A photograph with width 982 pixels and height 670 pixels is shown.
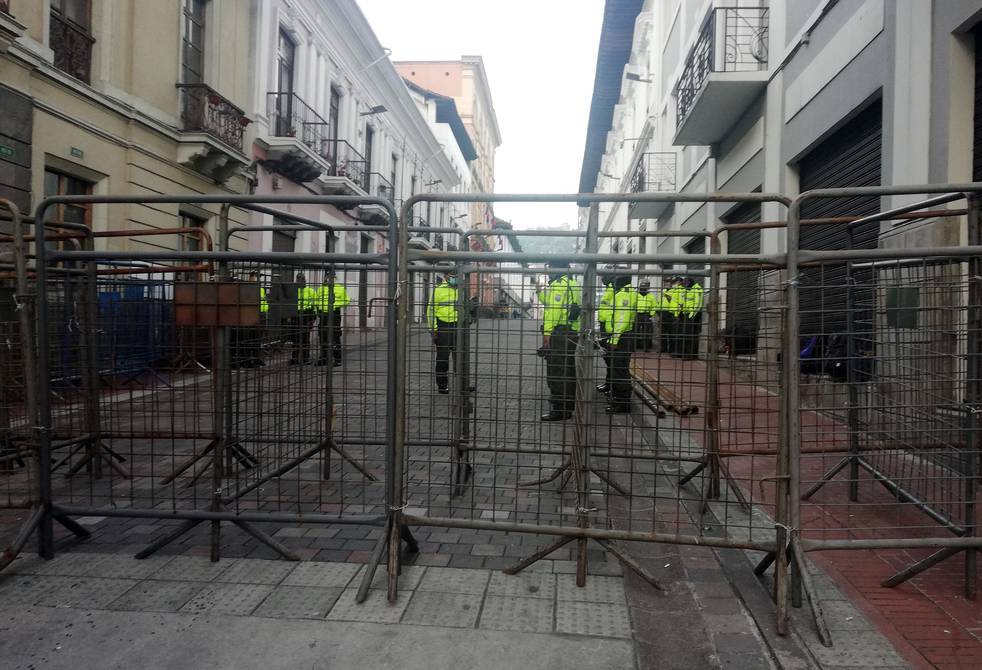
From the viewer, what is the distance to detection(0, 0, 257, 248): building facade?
8977 millimetres

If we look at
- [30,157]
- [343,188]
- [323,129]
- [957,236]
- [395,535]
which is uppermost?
[323,129]

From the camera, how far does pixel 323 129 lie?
821 inches

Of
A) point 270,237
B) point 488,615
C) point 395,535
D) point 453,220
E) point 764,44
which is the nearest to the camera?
point 488,615

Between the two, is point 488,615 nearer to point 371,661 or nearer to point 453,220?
point 371,661

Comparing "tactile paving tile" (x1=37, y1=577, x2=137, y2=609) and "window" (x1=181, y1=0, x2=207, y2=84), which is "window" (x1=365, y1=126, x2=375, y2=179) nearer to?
"window" (x1=181, y1=0, x2=207, y2=84)

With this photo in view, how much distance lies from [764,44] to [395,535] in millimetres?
11449

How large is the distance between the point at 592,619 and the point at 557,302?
5.34 ft

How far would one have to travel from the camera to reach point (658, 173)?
20.4 meters

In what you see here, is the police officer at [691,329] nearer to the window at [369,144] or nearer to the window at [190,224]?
the window at [190,224]

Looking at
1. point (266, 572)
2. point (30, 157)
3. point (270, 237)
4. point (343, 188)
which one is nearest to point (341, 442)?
point (266, 572)

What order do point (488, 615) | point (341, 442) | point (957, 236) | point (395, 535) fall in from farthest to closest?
point (957, 236)
point (341, 442)
point (395, 535)
point (488, 615)

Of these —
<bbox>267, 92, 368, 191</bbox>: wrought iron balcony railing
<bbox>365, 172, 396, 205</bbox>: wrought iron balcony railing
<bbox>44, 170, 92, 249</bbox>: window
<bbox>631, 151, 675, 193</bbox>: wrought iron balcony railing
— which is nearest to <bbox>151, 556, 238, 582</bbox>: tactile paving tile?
<bbox>44, 170, 92, 249</bbox>: window

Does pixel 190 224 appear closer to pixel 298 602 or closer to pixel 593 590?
pixel 298 602

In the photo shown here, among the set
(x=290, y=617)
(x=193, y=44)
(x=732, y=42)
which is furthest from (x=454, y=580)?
(x=193, y=44)
